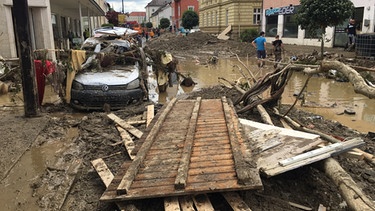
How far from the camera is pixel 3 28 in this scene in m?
12.3

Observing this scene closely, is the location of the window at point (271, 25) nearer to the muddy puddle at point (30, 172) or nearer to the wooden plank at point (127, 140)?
the wooden plank at point (127, 140)

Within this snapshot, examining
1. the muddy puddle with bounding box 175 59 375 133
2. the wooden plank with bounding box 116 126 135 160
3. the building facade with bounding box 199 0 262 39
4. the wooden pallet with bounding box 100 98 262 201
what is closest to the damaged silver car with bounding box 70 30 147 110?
the wooden plank with bounding box 116 126 135 160

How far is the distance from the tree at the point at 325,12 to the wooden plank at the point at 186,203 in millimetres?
15121

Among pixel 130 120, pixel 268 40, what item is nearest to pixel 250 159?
pixel 130 120

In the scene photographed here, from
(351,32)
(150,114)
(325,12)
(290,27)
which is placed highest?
(325,12)

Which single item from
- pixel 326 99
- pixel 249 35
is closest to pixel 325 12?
pixel 326 99

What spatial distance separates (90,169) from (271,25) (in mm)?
32185

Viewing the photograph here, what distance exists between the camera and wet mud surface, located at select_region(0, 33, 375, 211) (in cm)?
400

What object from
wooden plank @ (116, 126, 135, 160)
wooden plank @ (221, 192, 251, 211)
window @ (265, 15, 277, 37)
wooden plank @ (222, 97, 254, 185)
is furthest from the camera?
window @ (265, 15, 277, 37)

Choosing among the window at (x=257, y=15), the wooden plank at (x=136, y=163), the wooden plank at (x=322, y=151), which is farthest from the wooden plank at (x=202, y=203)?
the window at (x=257, y=15)

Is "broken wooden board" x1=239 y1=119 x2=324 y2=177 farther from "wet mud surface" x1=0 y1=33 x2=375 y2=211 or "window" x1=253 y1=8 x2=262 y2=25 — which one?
"window" x1=253 y1=8 x2=262 y2=25

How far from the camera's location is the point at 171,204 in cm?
330

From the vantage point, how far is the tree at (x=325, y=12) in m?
16.0

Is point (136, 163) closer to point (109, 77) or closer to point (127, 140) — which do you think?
point (127, 140)
